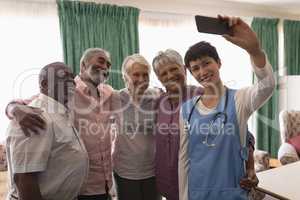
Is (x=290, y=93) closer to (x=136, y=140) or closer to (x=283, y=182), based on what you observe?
(x=283, y=182)

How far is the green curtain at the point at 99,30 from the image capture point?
3.20 metres

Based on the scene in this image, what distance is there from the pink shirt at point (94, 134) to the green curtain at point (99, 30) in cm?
151

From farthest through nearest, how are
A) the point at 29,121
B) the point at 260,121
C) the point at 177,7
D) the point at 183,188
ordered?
the point at 260,121, the point at 177,7, the point at 183,188, the point at 29,121

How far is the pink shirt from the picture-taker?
175 cm

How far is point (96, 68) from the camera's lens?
→ 1.84 m

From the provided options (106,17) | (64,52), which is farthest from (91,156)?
(106,17)

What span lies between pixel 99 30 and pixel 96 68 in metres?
1.64

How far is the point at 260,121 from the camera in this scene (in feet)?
15.3

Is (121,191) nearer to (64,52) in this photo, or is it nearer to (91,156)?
(91,156)

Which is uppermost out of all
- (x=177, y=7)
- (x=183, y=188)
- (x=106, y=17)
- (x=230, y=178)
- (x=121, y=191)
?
(x=177, y=7)

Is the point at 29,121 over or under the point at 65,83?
under

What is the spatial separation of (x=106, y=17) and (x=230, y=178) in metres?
2.65

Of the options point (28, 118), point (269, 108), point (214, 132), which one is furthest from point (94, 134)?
point (269, 108)

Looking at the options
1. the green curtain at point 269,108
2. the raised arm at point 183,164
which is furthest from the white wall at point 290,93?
the raised arm at point 183,164
